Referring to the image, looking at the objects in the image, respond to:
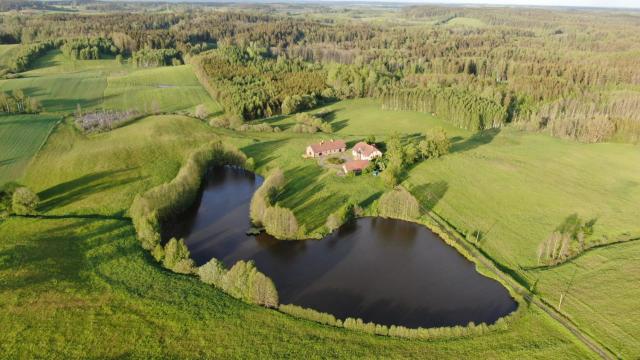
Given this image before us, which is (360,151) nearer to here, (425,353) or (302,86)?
(425,353)

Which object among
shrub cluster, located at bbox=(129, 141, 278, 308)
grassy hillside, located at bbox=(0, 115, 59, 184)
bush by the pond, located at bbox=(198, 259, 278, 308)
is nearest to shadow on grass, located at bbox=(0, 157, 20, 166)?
grassy hillside, located at bbox=(0, 115, 59, 184)

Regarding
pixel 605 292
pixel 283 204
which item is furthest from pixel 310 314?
pixel 605 292

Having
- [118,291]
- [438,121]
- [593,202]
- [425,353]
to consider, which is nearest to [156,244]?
[118,291]

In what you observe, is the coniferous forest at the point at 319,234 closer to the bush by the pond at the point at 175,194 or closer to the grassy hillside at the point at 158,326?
the grassy hillside at the point at 158,326

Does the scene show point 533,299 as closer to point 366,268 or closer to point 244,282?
point 366,268

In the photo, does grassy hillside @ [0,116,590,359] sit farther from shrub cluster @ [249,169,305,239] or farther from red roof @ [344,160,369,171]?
red roof @ [344,160,369,171]
